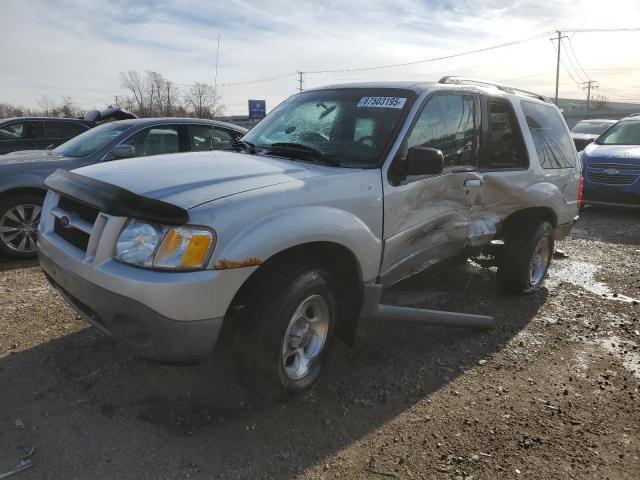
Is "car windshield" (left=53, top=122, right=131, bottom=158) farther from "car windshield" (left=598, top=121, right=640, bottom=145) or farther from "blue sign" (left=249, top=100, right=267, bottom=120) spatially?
"car windshield" (left=598, top=121, right=640, bottom=145)

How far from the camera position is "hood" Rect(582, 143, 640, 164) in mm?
9156

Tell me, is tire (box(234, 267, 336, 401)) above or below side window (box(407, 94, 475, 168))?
below

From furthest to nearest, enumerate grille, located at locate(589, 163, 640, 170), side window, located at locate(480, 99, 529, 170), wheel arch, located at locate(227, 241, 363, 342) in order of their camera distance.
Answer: grille, located at locate(589, 163, 640, 170) → side window, located at locate(480, 99, 529, 170) → wheel arch, located at locate(227, 241, 363, 342)

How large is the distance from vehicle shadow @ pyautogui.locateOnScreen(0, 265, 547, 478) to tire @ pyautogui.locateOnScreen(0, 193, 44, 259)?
7.76 feet

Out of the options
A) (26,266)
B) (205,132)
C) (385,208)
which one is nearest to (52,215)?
(385,208)

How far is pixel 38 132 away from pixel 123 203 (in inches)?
275

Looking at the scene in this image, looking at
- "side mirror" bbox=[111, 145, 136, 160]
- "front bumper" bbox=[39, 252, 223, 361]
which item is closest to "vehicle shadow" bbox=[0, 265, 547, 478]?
"front bumper" bbox=[39, 252, 223, 361]

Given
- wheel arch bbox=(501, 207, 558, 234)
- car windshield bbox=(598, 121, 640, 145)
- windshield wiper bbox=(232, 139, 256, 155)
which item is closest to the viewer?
windshield wiper bbox=(232, 139, 256, 155)

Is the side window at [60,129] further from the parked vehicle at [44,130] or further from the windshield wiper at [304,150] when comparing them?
the windshield wiper at [304,150]

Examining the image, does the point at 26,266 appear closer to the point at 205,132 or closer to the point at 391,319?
the point at 205,132

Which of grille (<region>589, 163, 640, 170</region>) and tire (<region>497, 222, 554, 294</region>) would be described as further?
grille (<region>589, 163, 640, 170</region>)

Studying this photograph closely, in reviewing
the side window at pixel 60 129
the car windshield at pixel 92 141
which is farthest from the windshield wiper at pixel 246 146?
the side window at pixel 60 129

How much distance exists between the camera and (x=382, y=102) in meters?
3.56

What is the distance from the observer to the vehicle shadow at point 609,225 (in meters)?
7.69
